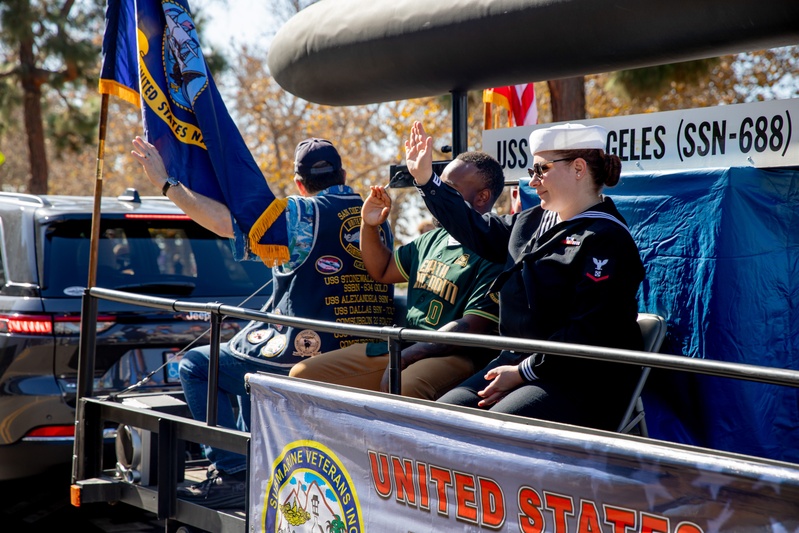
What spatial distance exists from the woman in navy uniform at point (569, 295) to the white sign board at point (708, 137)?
0.46 m

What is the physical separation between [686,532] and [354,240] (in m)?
2.32

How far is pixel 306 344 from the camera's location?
4.07 meters

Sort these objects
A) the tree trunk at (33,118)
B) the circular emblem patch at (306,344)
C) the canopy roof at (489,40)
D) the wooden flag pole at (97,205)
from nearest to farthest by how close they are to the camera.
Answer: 1. the canopy roof at (489,40)
2. the circular emblem patch at (306,344)
3. the wooden flag pole at (97,205)
4. the tree trunk at (33,118)

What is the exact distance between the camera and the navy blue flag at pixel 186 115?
4266mm

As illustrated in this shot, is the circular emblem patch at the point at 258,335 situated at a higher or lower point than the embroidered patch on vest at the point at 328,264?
lower

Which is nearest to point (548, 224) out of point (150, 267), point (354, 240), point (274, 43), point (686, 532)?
point (354, 240)

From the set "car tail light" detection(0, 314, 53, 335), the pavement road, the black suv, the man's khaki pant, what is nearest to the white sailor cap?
the man's khaki pant

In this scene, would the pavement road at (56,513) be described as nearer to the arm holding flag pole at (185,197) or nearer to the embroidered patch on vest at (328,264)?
the arm holding flag pole at (185,197)

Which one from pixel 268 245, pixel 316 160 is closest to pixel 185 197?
pixel 268 245

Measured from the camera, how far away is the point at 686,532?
2.11 m

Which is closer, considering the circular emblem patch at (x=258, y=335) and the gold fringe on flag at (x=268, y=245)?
the gold fringe on flag at (x=268, y=245)

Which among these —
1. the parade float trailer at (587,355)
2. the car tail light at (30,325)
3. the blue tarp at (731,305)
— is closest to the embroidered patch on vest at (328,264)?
the parade float trailer at (587,355)

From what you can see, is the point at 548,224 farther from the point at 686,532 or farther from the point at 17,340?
the point at 17,340

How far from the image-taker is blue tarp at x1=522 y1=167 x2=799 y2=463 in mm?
3234
